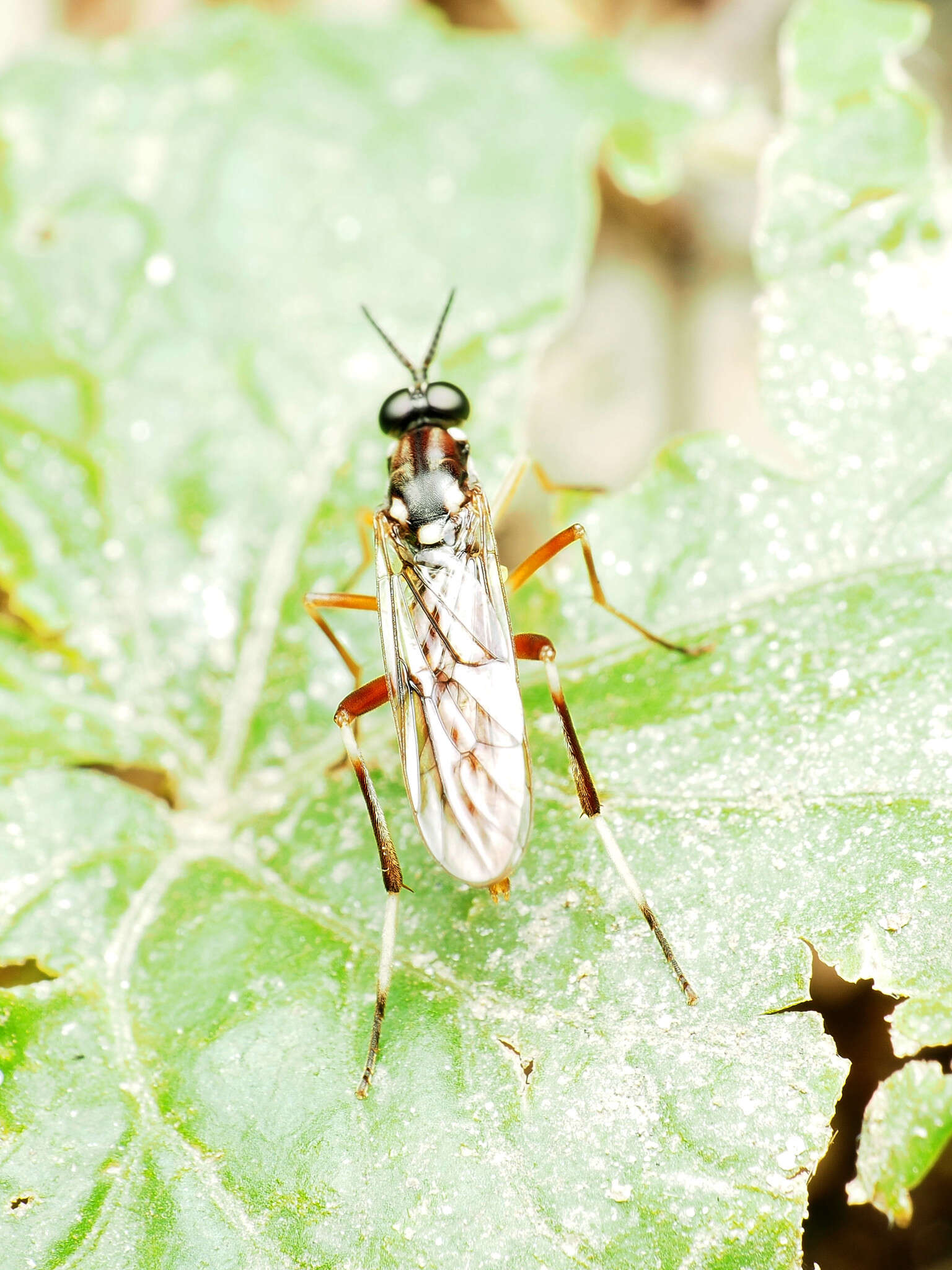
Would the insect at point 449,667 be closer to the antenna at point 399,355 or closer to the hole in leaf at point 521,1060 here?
the antenna at point 399,355

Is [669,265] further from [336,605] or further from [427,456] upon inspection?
[336,605]

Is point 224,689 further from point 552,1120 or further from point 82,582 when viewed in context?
point 552,1120

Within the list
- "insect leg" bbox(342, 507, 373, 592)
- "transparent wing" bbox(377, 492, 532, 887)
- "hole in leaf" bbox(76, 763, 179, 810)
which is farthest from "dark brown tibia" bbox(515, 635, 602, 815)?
"hole in leaf" bbox(76, 763, 179, 810)

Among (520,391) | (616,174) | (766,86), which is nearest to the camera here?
(520,391)

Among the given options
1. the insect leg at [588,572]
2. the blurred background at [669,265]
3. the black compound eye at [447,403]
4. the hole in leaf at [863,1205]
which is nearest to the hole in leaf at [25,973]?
the insect leg at [588,572]

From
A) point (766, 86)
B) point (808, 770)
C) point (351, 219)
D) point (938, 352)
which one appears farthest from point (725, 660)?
point (766, 86)
